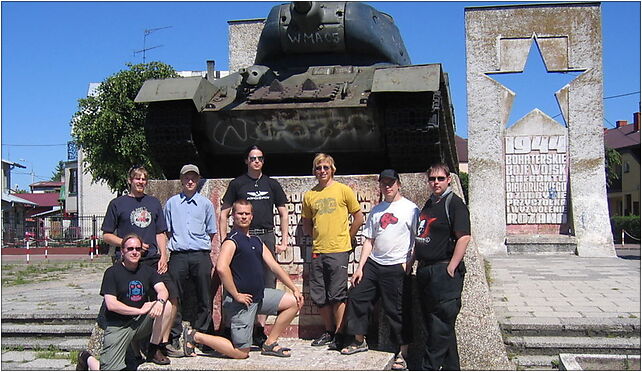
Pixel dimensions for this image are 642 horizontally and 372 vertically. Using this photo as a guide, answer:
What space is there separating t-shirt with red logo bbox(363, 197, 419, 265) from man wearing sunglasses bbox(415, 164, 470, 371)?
25cm

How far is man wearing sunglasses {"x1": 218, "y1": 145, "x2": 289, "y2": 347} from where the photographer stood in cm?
532

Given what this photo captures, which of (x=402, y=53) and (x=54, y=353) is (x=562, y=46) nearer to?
(x=402, y=53)

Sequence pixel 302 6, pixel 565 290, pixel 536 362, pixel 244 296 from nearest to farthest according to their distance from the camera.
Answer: pixel 244 296 → pixel 536 362 → pixel 302 6 → pixel 565 290

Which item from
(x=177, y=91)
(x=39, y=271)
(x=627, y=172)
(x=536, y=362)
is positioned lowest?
(x=39, y=271)

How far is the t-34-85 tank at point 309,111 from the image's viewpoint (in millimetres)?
6133

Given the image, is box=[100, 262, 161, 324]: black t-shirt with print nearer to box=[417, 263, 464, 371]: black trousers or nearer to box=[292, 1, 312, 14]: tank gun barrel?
box=[417, 263, 464, 371]: black trousers

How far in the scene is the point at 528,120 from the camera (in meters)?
17.8

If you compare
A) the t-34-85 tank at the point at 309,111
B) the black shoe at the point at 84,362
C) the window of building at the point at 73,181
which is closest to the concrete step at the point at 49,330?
the t-34-85 tank at the point at 309,111

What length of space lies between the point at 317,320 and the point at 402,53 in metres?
3.98

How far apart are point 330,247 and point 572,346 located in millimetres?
2379

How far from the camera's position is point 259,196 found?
212 inches

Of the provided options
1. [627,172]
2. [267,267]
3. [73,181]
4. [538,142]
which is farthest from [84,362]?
[73,181]

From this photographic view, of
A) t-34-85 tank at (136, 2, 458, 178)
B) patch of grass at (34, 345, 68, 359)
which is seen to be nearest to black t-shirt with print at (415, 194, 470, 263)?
t-34-85 tank at (136, 2, 458, 178)

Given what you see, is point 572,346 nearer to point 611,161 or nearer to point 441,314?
point 441,314
